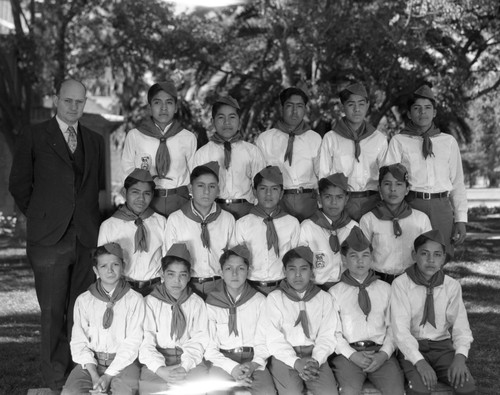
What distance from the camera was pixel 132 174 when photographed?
568cm

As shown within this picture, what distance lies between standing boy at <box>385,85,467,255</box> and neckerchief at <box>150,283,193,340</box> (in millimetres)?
2141

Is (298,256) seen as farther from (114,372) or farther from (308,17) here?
(308,17)

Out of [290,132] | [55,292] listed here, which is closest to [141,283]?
[55,292]

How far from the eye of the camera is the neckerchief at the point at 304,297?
5379 millimetres

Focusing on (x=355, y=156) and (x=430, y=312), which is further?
(x=355, y=156)

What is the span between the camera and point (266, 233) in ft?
19.0

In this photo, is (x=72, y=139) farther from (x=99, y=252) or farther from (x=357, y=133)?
(x=357, y=133)

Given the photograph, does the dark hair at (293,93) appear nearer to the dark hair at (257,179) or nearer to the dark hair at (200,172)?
the dark hair at (257,179)

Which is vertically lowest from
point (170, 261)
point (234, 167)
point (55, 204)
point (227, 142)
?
point (170, 261)

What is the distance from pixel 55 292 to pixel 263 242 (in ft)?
5.43

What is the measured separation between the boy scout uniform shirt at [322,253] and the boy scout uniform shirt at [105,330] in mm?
1458

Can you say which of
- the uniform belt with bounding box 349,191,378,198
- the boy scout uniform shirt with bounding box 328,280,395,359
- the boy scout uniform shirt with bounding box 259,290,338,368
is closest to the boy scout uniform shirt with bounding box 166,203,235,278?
the boy scout uniform shirt with bounding box 259,290,338,368

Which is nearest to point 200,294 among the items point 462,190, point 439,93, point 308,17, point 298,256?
point 298,256

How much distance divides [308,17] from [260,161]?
228 inches
